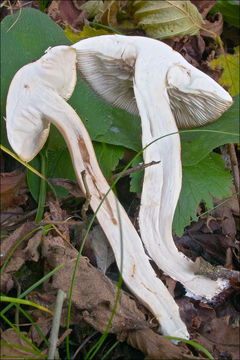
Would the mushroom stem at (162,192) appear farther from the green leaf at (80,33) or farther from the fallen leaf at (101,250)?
the green leaf at (80,33)

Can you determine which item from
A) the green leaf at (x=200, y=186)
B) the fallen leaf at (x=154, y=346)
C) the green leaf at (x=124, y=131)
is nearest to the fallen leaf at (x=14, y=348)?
the fallen leaf at (x=154, y=346)

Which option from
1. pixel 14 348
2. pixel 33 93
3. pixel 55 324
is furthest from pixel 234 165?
pixel 14 348

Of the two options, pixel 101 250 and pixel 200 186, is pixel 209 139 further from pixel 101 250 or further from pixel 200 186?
pixel 101 250

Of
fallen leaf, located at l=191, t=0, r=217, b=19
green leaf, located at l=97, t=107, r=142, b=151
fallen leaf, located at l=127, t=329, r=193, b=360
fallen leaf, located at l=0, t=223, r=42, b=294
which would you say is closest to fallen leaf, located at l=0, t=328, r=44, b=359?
fallen leaf, located at l=0, t=223, r=42, b=294

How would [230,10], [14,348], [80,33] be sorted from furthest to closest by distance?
[230,10] < [80,33] < [14,348]

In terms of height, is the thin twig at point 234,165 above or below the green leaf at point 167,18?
below

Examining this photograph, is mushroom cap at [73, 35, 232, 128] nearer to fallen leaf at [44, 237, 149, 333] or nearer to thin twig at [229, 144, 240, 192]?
thin twig at [229, 144, 240, 192]

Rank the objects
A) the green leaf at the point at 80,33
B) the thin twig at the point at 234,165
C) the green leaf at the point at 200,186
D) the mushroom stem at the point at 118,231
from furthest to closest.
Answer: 1. the green leaf at the point at 80,33
2. the thin twig at the point at 234,165
3. the green leaf at the point at 200,186
4. the mushroom stem at the point at 118,231
